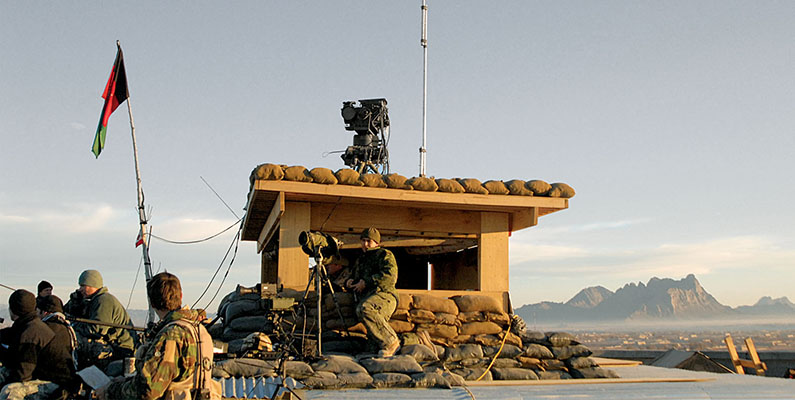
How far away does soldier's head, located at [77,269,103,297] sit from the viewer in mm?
6344

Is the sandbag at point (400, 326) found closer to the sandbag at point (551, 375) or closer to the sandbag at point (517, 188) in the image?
the sandbag at point (551, 375)

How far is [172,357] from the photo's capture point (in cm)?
352

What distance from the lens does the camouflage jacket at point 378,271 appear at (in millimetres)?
7336

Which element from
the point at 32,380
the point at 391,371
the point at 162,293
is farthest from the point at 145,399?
the point at 391,371

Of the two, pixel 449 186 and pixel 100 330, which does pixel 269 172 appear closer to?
pixel 449 186

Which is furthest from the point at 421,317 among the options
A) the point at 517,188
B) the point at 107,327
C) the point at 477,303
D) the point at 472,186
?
the point at 107,327

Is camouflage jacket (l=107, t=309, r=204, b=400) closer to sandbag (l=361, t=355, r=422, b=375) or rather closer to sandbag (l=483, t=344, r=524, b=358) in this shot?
sandbag (l=361, t=355, r=422, b=375)

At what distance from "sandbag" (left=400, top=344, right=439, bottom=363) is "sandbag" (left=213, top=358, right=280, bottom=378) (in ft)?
4.28

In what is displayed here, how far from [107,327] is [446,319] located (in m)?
3.41

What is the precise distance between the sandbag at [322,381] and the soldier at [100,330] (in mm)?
1474

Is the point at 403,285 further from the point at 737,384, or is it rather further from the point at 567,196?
the point at 737,384

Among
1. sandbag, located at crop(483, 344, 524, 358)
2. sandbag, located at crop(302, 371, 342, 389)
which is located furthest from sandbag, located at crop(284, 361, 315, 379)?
sandbag, located at crop(483, 344, 524, 358)

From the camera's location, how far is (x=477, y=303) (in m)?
8.08

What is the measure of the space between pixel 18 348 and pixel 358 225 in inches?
187
